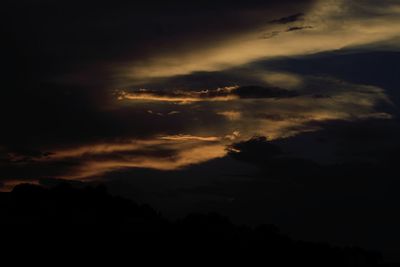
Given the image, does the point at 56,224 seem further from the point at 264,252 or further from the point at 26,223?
the point at 264,252

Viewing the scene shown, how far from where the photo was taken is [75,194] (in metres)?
71.6

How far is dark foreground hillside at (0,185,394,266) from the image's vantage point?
58.7 m

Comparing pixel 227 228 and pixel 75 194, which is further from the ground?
pixel 75 194

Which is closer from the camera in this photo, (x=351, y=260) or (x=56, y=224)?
(x=56, y=224)

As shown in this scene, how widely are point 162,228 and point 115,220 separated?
14.1 ft

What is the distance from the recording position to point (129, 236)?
6216 centimetres

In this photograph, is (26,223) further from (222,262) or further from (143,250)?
(222,262)

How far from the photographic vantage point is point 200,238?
6494 cm

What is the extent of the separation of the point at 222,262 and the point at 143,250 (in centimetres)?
682

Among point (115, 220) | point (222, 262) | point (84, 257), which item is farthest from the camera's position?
point (115, 220)

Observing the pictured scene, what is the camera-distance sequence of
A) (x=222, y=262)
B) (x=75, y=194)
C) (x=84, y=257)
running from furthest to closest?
1. (x=75, y=194)
2. (x=222, y=262)
3. (x=84, y=257)

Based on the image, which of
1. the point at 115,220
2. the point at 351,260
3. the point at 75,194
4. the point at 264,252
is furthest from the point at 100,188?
the point at 351,260

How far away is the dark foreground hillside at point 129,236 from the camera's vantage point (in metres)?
58.7

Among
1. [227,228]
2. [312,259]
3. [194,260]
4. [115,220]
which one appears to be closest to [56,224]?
[115,220]
